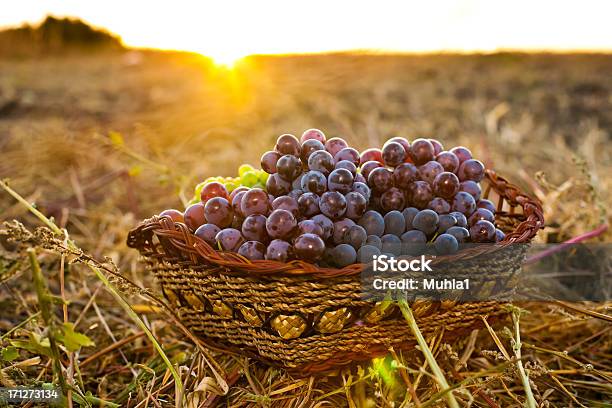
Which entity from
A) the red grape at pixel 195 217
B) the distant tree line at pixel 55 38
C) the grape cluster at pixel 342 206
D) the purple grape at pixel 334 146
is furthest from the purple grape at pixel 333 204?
the distant tree line at pixel 55 38

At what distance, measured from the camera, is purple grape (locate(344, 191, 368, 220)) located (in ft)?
4.05

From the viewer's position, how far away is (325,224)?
1200 millimetres

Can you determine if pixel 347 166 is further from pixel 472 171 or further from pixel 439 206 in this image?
pixel 472 171

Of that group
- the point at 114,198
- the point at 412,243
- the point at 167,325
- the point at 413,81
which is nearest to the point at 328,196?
the point at 412,243

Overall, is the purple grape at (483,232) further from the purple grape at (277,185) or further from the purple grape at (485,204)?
the purple grape at (277,185)

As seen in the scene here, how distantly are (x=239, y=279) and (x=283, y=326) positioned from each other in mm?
144

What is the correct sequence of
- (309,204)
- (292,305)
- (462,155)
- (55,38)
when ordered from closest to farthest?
(292,305), (309,204), (462,155), (55,38)

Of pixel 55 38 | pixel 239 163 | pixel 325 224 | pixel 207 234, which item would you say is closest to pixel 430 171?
pixel 325 224

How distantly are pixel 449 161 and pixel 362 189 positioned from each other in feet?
1.02

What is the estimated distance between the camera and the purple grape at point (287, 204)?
123cm

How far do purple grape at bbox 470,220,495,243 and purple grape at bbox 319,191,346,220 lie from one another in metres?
0.35

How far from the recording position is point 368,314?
117cm

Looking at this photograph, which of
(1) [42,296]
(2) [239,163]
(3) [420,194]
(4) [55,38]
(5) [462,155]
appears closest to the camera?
(1) [42,296]

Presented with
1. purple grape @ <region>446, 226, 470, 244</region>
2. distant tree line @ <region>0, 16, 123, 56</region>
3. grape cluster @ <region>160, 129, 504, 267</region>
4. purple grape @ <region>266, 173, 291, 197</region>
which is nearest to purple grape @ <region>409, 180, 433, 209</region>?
grape cluster @ <region>160, 129, 504, 267</region>
